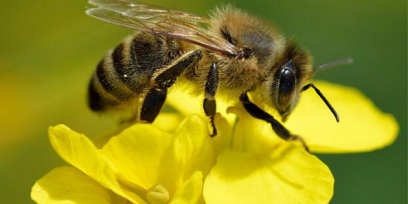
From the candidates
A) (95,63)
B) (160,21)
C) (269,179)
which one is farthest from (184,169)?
(95,63)

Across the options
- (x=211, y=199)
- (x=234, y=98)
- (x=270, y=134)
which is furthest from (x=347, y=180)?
(x=211, y=199)

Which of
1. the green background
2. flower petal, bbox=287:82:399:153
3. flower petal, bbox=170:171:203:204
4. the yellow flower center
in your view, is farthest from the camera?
the green background

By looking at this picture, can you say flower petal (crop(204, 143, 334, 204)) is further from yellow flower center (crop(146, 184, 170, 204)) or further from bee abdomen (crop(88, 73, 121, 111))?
bee abdomen (crop(88, 73, 121, 111))

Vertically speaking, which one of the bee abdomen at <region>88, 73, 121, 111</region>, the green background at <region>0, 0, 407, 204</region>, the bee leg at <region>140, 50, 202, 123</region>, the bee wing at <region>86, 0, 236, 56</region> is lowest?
the green background at <region>0, 0, 407, 204</region>

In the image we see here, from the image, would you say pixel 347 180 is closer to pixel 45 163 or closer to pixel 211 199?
pixel 45 163

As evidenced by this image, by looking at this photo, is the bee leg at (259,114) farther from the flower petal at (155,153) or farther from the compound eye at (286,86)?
the flower petal at (155,153)

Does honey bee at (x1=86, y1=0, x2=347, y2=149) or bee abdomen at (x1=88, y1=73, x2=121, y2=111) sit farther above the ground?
honey bee at (x1=86, y1=0, x2=347, y2=149)

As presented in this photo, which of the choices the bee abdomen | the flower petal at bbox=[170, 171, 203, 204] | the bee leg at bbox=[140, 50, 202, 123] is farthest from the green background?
the flower petal at bbox=[170, 171, 203, 204]
